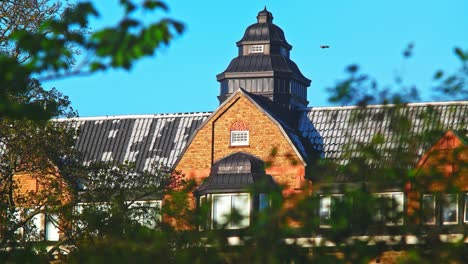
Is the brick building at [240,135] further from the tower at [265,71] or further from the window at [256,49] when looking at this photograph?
the window at [256,49]

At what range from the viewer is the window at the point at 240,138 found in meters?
59.6

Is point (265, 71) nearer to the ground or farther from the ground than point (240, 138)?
farther from the ground

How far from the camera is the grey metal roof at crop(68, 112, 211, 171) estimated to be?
61156 mm

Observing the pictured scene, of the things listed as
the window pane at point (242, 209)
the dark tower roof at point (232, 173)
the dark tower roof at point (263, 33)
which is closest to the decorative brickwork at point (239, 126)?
the dark tower roof at point (232, 173)

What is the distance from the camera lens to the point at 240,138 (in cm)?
5978

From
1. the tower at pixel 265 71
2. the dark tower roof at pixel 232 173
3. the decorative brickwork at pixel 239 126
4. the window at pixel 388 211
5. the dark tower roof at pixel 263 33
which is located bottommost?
the window at pixel 388 211

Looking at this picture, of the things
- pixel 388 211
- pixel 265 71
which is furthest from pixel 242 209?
pixel 265 71

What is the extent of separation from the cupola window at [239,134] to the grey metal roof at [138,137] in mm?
2361

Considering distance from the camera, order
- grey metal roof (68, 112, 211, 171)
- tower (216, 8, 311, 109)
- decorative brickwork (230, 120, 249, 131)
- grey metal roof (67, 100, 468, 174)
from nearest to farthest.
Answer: decorative brickwork (230, 120, 249, 131), grey metal roof (67, 100, 468, 174), grey metal roof (68, 112, 211, 171), tower (216, 8, 311, 109)

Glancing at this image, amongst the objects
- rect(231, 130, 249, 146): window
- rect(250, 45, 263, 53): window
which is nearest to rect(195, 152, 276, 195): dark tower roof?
rect(231, 130, 249, 146): window

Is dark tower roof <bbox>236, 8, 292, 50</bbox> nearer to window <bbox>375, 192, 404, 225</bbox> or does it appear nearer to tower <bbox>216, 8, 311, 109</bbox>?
tower <bbox>216, 8, 311, 109</bbox>

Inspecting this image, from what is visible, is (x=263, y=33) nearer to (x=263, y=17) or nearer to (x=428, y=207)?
(x=263, y=17)

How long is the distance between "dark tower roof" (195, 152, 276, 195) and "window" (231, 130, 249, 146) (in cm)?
53

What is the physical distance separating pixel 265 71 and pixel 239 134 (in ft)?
21.5
